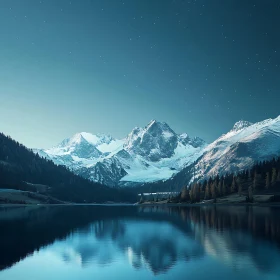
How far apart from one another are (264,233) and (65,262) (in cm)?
4442

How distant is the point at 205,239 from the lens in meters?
67.8

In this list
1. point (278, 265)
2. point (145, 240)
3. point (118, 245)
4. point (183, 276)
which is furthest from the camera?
point (145, 240)

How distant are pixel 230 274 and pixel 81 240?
126 feet

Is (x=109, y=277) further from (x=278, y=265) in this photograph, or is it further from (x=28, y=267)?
(x=278, y=265)

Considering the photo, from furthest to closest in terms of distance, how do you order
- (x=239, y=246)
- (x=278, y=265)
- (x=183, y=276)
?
Answer: (x=239, y=246)
(x=278, y=265)
(x=183, y=276)

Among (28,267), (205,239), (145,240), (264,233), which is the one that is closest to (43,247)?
(28,267)

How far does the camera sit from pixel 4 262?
46.5 meters

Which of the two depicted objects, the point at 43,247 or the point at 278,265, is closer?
the point at 278,265

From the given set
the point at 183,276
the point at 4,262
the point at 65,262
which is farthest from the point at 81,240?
the point at 183,276

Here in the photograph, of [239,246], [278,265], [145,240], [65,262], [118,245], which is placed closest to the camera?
[278,265]

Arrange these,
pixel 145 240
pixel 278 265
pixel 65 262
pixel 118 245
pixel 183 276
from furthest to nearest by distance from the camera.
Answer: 1. pixel 145 240
2. pixel 118 245
3. pixel 65 262
4. pixel 278 265
5. pixel 183 276

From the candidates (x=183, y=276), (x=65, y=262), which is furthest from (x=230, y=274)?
(x=65, y=262)

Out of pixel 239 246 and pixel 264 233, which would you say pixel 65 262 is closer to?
pixel 239 246

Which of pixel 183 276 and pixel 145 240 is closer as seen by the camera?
pixel 183 276
